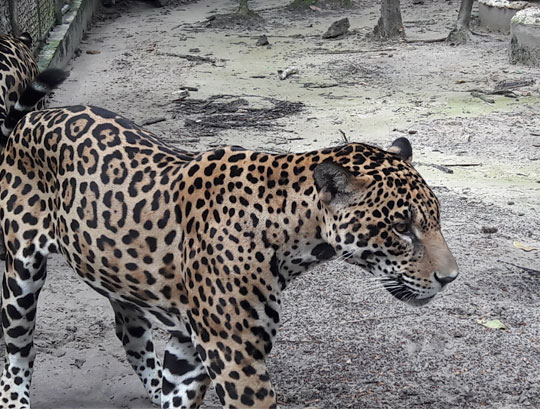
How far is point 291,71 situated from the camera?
43.1 ft

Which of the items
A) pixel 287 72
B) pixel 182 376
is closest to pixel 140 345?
pixel 182 376

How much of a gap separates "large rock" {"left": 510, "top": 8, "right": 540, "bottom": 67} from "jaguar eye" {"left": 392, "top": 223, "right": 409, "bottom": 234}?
33.8ft

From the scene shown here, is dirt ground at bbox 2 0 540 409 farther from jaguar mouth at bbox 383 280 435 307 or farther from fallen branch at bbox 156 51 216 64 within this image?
jaguar mouth at bbox 383 280 435 307

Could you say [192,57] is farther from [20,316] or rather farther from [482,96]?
[20,316]

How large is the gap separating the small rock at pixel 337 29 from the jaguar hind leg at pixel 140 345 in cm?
1170

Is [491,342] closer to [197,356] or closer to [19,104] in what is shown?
[197,356]

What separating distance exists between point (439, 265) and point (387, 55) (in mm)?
10975

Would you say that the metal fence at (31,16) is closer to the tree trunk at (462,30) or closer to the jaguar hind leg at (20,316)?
the jaguar hind leg at (20,316)

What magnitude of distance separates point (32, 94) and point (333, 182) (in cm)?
197

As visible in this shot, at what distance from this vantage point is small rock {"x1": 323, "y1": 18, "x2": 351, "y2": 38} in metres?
16.0

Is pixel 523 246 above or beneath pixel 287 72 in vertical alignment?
above

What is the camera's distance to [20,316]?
15.3 ft

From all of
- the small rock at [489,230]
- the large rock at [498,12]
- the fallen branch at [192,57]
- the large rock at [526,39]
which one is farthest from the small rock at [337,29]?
the small rock at [489,230]

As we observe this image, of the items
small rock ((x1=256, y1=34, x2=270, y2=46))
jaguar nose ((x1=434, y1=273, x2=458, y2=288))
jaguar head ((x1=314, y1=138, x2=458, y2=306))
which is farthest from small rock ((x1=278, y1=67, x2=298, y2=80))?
jaguar nose ((x1=434, y1=273, x2=458, y2=288))
